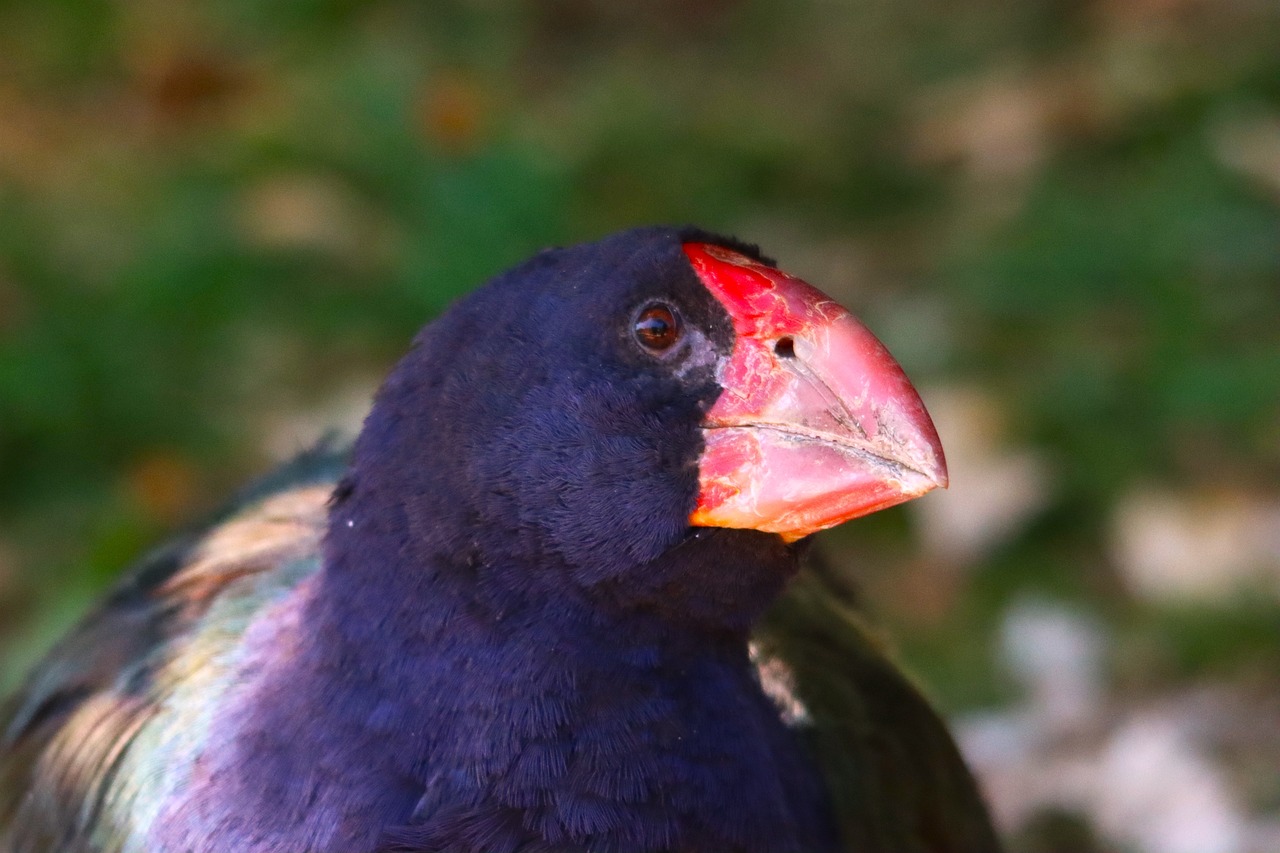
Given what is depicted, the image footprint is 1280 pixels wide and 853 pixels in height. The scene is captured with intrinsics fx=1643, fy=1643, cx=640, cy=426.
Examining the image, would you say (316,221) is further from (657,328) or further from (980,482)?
(657,328)

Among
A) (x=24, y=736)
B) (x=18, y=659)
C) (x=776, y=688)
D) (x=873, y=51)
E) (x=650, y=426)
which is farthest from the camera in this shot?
(x=873, y=51)

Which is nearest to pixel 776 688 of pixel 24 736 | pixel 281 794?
pixel 281 794

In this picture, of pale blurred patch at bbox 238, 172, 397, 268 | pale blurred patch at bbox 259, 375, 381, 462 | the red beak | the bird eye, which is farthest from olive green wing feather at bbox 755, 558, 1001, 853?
pale blurred patch at bbox 238, 172, 397, 268

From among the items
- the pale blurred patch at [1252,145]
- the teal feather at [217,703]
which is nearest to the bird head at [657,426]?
the teal feather at [217,703]

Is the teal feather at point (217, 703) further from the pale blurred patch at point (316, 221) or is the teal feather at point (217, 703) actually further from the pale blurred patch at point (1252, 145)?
the pale blurred patch at point (1252, 145)

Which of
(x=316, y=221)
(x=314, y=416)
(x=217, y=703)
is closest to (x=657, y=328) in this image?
(x=217, y=703)

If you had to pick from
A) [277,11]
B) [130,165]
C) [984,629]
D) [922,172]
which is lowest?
[984,629]

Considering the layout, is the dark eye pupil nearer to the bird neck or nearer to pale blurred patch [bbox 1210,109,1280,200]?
the bird neck

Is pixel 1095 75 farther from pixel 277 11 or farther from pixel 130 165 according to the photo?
pixel 130 165
